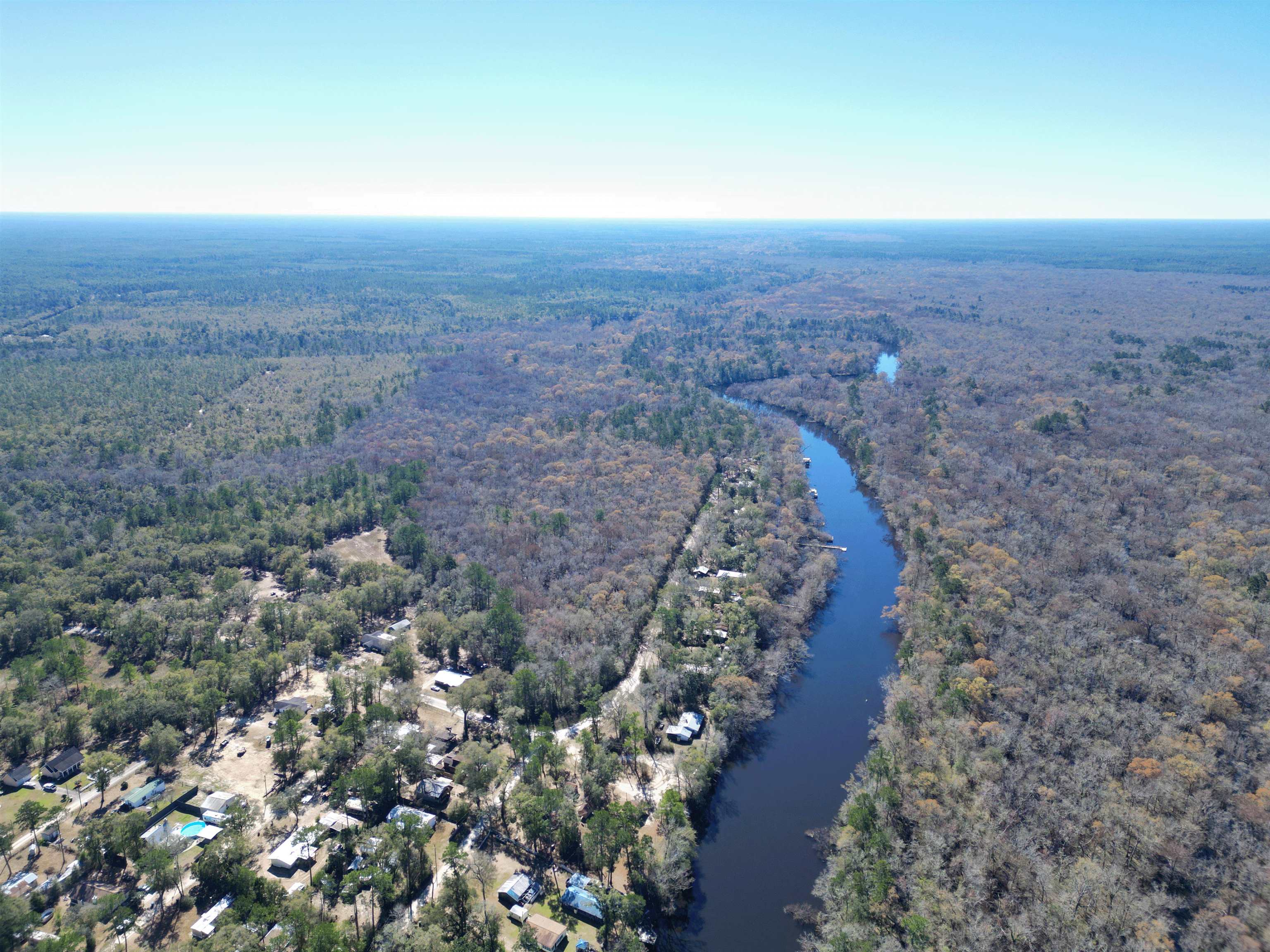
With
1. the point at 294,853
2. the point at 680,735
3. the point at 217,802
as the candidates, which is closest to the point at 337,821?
the point at 294,853

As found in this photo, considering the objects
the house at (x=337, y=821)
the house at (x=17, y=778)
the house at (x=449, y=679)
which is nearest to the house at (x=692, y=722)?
the house at (x=449, y=679)

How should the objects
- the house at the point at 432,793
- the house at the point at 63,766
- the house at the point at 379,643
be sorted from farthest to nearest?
the house at the point at 379,643, the house at the point at 63,766, the house at the point at 432,793

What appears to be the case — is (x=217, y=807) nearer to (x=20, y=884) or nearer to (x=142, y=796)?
(x=142, y=796)

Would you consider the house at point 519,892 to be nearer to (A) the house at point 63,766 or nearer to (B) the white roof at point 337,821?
(B) the white roof at point 337,821

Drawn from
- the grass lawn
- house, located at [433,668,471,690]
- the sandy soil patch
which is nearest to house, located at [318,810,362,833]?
house, located at [433,668,471,690]

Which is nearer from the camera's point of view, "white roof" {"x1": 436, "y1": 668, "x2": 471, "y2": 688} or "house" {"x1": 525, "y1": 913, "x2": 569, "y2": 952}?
"house" {"x1": 525, "y1": 913, "x2": 569, "y2": 952}

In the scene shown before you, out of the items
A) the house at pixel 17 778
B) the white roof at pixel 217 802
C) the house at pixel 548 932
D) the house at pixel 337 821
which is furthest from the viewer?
the house at pixel 17 778

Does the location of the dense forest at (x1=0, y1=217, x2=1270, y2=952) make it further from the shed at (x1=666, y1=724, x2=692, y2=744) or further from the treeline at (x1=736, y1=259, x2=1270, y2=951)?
the shed at (x1=666, y1=724, x2=692, y2=744)
